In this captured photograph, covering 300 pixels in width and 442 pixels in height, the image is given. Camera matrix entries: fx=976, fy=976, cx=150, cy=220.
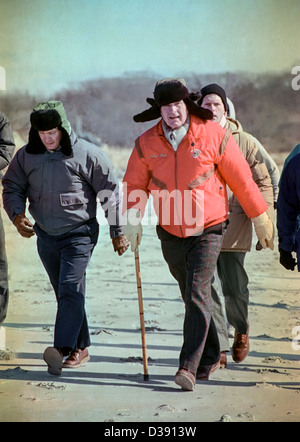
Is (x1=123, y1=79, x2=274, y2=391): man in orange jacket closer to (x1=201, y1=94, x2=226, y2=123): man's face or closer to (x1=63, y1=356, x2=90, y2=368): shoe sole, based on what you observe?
(x1=201, y1=94, x2=226, y2=123): man's face

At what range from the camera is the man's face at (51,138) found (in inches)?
241

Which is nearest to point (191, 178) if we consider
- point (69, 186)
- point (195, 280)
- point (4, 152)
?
point (195, 280)

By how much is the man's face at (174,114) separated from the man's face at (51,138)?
75 centimetres

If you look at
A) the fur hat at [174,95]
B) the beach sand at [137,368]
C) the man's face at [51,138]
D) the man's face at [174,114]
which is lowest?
the beach sand at [137,368]

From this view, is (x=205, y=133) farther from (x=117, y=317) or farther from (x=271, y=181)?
(x=117, y=317)

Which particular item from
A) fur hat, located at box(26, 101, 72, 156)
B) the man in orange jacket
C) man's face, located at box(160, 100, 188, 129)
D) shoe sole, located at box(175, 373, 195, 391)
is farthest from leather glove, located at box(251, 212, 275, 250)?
fur hat, located at box(26, 101, 72, 156)

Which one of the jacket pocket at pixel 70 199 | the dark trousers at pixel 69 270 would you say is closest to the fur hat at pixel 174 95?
the jacket pocket at pixel 70 199

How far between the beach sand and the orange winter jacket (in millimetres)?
980

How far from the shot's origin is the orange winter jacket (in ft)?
18.8

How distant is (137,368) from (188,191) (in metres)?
1.32

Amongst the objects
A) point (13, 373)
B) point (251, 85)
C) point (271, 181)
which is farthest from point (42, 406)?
point (251, 85)

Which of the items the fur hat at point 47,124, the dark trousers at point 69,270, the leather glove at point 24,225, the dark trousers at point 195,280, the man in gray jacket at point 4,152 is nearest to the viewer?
the dark trousers at point 195,280

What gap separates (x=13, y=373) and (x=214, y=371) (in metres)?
1.27

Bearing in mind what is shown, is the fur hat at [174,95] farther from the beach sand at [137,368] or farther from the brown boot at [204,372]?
the beach sand at [137,368]
